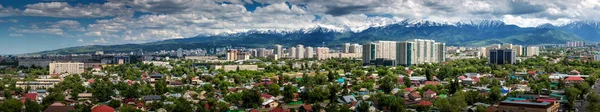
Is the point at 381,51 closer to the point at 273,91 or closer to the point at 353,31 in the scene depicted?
the point at 273,91

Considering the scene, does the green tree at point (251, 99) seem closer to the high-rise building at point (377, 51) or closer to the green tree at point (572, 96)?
the green tree at point (572, 96)

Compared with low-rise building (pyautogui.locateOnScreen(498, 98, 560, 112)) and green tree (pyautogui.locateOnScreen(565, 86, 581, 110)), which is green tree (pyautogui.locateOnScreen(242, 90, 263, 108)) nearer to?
low-rise building (pyautogui.locateOnScreen(498, 98, 560, 112))

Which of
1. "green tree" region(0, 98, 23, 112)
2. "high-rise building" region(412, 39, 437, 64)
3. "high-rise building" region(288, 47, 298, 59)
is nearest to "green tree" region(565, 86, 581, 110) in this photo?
"green tree" region(0, 98, 23, 112)

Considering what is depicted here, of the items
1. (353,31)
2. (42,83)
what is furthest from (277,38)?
(42,83)

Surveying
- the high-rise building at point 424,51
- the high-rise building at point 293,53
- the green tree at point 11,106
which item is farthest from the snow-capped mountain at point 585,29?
the green tree at point 11,106

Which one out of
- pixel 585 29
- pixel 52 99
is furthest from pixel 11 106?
pixel 585 29

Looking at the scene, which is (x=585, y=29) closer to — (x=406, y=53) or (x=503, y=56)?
(x=503, y=56)
